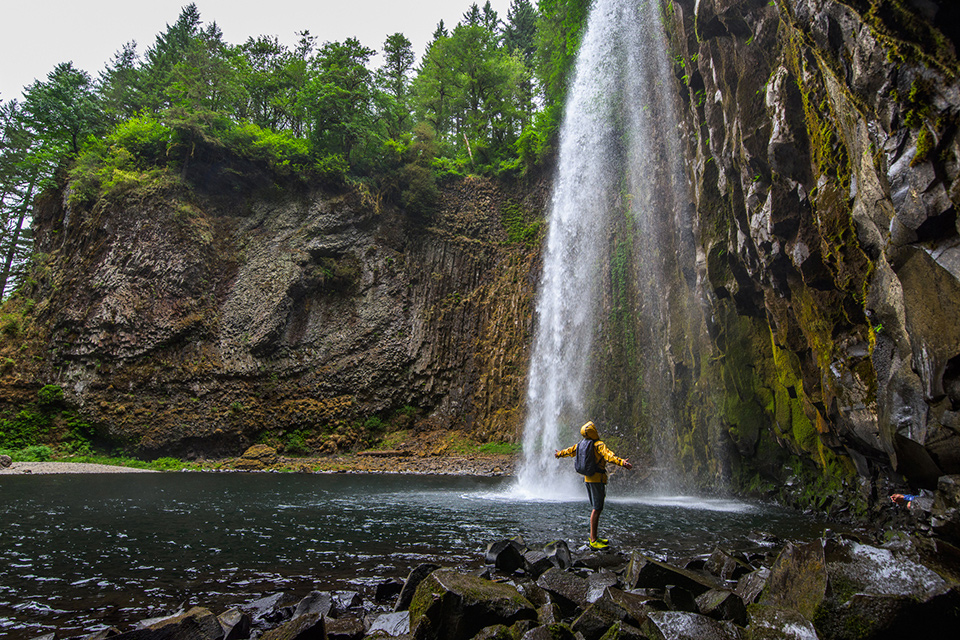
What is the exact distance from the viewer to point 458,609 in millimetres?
3234

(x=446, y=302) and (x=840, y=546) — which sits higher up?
(x=446, y=302)

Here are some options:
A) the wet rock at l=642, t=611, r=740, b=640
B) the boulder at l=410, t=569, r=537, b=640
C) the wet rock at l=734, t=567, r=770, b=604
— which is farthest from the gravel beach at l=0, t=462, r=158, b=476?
the wet rock at l=734, t=567, r=770, b=604

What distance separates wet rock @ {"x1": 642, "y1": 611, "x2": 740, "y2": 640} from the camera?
2.84 m

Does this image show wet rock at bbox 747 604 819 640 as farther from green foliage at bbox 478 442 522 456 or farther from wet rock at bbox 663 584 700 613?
green foliage at bbox 478 442 522 456

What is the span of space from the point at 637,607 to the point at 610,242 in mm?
17884

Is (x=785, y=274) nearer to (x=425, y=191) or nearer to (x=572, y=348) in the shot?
(x=572, y=348)

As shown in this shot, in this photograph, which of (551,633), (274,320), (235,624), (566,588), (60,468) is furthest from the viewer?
(274,320)

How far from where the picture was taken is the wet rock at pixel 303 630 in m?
2.96

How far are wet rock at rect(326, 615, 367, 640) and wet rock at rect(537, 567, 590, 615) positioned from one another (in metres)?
1.55

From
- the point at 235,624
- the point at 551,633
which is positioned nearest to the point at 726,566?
the point at 551,633

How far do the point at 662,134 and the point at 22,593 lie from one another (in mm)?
20266

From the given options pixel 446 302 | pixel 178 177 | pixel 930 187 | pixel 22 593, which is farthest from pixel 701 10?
pixel 178 177

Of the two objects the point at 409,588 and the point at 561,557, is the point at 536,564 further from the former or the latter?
the point at 409,588

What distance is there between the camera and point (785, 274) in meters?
9.32
